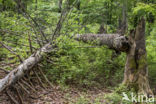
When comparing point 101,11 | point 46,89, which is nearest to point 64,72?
point 46,89

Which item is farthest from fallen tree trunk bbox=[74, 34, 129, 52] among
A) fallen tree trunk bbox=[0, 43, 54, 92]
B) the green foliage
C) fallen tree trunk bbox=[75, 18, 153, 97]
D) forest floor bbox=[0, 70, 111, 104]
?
fallen tree trunk bbox=[0, 43, 54, 92]

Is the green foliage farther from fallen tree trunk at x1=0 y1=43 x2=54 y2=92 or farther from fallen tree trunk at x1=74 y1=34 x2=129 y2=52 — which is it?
fallen tree trunk at x1=0 y1=43 x2=54 y2=92

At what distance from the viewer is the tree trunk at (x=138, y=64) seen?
467 centimetres

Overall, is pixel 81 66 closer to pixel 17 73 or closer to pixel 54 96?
pixel 54 96

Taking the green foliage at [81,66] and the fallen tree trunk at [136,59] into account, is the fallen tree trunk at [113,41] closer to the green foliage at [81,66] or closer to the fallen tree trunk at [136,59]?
the fallen tree trunk at [136,59]

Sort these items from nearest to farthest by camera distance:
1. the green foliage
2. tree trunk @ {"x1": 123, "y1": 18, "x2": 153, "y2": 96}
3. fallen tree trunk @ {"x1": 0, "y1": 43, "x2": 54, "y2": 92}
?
fallen tree trunk @ {"x1": 0, "y1": 43, "x2": 54, "y2": 92}
tree trunk @ {"x1": 123, "y1": 18, "x2": 153, "y2": 96}
the green foliage

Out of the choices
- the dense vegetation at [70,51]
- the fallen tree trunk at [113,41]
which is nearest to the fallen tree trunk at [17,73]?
the dense vegetation at [70,51]

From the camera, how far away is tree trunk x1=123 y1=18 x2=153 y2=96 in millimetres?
4669

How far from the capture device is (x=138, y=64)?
484 centimetres

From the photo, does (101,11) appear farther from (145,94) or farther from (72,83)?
(145,94)

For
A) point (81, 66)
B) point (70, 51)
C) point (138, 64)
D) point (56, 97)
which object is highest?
point (70, 51)

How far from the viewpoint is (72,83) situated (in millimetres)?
5773

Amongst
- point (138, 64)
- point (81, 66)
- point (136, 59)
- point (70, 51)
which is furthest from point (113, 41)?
point (70, 51)

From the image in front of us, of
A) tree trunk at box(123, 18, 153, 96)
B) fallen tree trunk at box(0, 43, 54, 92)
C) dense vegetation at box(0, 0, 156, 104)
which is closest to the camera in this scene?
fallen tree trunk at box(0, 43, 54, 92)
